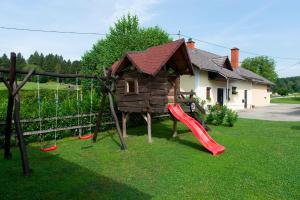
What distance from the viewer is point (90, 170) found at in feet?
22.0

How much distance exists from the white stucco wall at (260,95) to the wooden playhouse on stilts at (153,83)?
85.0 feet

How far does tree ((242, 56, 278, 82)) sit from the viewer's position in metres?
66.0

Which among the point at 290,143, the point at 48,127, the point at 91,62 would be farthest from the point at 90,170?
the point at 91,62

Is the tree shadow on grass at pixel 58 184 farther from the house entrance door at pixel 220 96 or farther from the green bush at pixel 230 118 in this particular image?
the house entrance door at pixel 220 96

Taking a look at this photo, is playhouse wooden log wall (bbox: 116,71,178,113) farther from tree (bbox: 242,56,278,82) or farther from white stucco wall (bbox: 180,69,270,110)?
tree (bbox: 242,56,278,82)

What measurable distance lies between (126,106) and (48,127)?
333cm

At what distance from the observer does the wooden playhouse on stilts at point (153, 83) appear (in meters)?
9.70

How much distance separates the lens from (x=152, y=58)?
10156 millimetres

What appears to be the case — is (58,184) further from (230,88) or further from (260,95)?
(260,95)

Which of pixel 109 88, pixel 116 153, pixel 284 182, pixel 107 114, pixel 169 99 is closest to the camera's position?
pixel 284 182

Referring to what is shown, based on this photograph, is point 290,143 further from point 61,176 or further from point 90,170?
point 61,176

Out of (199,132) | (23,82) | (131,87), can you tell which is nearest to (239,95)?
(131,87)

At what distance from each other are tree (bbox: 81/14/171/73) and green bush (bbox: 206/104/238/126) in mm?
6701

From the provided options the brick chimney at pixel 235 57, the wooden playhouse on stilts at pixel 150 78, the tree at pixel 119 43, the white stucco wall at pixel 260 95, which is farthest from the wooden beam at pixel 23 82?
the white stucco wall at pixel 260 95
